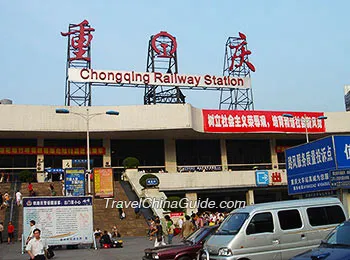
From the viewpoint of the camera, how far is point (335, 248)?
858 centimetres

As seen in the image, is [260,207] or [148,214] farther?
[148,214]

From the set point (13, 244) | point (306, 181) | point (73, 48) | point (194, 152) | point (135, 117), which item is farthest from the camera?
point (194, 152)

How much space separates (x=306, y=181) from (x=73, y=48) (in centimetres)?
3022

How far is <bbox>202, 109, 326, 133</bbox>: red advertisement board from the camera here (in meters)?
43.1

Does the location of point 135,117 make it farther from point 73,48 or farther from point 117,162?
point 73,48

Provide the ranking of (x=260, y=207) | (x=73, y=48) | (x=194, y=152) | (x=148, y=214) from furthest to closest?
(x=194, y=152) < (x=73, y=48) < (x=148, y=214) < (x=260, y=207)

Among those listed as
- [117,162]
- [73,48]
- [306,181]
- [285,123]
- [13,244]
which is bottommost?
[13,244]

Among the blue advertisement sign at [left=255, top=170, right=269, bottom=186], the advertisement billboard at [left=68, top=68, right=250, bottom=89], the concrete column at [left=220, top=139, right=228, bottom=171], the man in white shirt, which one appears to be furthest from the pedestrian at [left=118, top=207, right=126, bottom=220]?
the man in white shirt

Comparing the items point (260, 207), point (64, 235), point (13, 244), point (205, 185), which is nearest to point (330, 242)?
point (260, 207)

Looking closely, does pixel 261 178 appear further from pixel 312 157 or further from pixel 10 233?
pixel 10 233

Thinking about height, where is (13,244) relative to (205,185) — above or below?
below

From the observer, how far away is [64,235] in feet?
70.0

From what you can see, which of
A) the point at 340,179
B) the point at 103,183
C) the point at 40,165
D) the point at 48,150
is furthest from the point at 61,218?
the point at 48,150

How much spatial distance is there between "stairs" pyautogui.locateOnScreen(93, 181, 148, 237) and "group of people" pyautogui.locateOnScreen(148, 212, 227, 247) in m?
1.46
